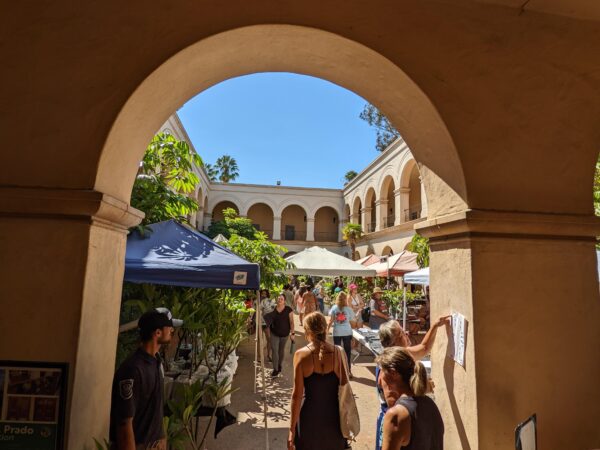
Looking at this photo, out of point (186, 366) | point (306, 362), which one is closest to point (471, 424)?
point (306, 362)

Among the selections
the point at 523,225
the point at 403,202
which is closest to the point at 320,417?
the point at 523,225

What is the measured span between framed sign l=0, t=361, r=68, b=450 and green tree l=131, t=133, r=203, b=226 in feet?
8.67

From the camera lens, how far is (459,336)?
103 inches

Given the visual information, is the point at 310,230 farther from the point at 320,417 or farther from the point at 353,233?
the point at 320,417

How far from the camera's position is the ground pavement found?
4402mm

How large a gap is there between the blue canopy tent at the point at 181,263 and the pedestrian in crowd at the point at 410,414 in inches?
92.7

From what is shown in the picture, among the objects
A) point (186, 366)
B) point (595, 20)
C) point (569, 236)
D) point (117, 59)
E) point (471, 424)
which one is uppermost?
point (595, 20)

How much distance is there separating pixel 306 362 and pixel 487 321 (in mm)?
1379

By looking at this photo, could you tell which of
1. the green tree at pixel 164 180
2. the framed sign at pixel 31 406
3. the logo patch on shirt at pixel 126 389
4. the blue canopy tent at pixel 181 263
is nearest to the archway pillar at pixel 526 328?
the logo patch on shirt at pixel 126 389

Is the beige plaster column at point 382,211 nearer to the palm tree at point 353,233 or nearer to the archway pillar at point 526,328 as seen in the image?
the palm tree at point 353,233

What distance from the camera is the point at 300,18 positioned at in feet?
8.07

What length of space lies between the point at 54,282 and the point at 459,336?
2.73 metres

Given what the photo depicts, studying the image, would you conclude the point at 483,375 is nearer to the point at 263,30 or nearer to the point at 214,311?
the point at 263,30

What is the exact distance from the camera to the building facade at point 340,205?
68.8 ft
